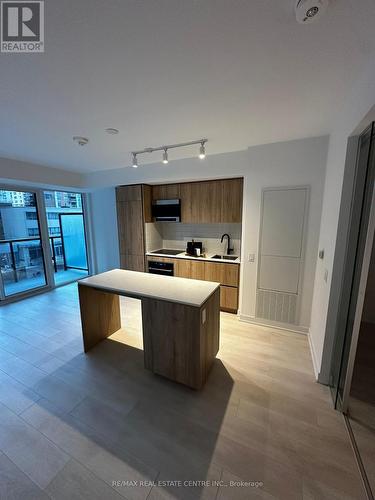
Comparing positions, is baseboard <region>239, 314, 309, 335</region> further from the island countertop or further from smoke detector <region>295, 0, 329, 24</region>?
smoke detector <region>295, 0, 329, 24</region>

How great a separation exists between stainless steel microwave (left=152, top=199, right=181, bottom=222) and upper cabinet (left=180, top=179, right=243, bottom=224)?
10 centimetres

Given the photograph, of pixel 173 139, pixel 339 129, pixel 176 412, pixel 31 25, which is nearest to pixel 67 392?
pixel 176 412

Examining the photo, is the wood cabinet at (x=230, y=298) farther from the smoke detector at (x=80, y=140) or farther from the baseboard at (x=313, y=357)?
the smoke detector at (x=80, y=140)

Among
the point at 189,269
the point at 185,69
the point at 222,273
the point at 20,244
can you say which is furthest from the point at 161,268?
the point at 185,69

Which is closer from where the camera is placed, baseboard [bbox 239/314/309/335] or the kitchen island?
the kitchen island

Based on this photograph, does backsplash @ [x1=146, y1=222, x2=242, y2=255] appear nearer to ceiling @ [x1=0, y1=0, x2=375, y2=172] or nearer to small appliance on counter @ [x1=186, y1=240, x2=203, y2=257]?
small appliance on counter @ [x1=186, y1=240, x2=203, y2=257]

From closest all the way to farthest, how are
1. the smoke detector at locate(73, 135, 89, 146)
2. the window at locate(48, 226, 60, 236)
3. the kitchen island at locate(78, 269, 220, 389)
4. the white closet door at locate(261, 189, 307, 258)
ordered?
1. the kitchen island at locate(78, 269, 220, 389)
2. the smoke detector at locate(73, 135, 89, 146)
3. the white closet door at locate(261, 189, 307, 258)
4. the window at locate(48, 226, 60, 236)

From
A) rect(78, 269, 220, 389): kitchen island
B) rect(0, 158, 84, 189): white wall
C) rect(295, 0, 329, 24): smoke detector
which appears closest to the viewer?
rect(295, 0, 329, 24): smoke detector

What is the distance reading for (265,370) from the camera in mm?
2244

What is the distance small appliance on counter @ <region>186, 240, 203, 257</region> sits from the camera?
3.89 meters

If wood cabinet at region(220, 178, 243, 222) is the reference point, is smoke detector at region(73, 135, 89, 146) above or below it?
above

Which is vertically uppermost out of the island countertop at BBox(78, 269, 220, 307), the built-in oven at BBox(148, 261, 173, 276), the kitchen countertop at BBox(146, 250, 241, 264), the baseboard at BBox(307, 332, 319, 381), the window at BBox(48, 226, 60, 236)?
the window at BBox(48, 226, 60, 236)

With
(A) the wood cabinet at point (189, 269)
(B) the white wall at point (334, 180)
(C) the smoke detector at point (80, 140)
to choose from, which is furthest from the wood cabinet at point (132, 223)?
(B) the white wall at point (334, 180)

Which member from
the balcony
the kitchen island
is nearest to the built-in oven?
the kitchen island
